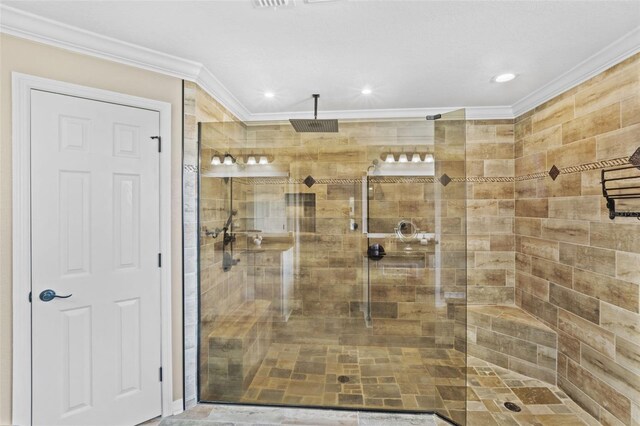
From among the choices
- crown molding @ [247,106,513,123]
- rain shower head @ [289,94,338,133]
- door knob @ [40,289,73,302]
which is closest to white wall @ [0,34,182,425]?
door knob @ [40,289,73,302]

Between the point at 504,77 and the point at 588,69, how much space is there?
1.68ft

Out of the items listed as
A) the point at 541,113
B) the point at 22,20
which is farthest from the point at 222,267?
the point at 541,113

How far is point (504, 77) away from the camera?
2.32 m

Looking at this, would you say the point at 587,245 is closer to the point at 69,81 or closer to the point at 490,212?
the point at 490,212

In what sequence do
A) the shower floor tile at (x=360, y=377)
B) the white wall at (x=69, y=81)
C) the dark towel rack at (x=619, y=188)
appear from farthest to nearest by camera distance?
the shower floor tile at (x=360, y=377), the dark towel rack at (x=619, y=188), the white wall at (x=69, y=81)

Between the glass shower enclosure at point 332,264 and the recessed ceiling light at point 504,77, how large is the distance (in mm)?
683

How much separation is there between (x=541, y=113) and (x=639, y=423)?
234 cm

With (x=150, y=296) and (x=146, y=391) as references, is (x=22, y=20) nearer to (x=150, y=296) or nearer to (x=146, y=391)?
(x=150, y=296)

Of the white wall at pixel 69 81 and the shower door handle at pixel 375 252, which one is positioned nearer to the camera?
the white wall at pixel 69 81

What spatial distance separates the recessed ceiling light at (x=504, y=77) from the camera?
7.51 ft

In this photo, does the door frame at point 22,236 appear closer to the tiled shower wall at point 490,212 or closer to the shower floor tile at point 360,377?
the shower floor tile at point 360,377

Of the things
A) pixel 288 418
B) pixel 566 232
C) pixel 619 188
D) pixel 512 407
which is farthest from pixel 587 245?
pixel 288 418

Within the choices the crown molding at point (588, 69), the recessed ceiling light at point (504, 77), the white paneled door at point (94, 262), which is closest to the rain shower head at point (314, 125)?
the white paneled door at point (94, 262)

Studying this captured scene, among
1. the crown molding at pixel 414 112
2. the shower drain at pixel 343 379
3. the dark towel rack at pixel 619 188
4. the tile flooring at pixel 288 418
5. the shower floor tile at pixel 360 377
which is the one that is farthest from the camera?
the crown molding at pixel 414 112
